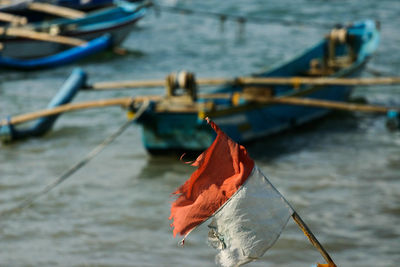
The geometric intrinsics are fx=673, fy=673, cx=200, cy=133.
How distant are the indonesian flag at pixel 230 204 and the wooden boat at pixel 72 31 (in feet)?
40.0

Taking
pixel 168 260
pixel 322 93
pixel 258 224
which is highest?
pixel 258 224

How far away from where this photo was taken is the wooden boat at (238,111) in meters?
8.11

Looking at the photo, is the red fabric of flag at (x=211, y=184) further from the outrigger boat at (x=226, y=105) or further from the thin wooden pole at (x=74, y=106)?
the thin wooden pole at (x=74, y=106)

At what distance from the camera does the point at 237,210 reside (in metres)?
2.89

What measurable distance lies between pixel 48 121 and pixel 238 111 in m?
3.15

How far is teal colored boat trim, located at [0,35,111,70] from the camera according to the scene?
13859 mm

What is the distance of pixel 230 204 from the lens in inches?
114

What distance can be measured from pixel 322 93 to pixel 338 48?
10.3 ft

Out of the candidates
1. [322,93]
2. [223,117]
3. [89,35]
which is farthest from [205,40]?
[223,117]

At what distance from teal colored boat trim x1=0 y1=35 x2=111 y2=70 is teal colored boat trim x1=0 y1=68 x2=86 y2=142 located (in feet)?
13.2

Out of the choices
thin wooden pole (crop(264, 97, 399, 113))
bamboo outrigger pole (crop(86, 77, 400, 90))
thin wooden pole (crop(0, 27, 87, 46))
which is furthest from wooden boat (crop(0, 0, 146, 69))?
thin wooden pole (crop(264, 97, 399, 113))

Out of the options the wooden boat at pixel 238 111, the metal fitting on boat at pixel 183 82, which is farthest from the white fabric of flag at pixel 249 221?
the metal fitting on boat at pixel 183 82

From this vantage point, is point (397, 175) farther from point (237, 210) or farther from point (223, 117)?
point (237, 210)

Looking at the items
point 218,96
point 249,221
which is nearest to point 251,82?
point 218,96
